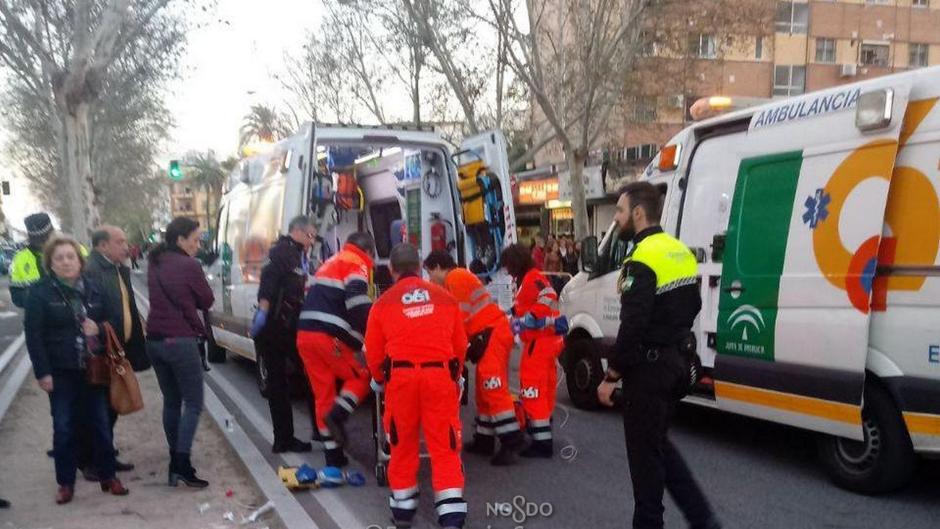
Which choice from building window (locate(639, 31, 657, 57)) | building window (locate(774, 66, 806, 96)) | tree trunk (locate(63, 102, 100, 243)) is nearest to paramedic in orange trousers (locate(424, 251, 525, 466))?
tree trunk (locate(63, 102, 100, 243))

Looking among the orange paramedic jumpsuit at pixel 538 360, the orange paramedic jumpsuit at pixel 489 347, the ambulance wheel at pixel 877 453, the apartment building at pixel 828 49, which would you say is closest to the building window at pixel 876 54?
the apartment building at pixel 828 49

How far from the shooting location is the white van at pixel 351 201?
24.6ft

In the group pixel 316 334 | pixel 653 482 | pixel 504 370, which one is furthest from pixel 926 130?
pixel 316 334

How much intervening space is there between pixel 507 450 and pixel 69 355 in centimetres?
302

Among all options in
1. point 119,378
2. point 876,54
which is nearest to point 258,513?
point 119,378

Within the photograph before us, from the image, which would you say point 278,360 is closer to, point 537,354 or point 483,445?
point 483,445

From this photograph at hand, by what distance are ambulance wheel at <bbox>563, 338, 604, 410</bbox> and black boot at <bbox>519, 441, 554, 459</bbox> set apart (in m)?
1.42

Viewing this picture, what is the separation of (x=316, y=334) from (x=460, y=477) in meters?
1.59

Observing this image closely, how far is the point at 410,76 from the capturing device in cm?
2277

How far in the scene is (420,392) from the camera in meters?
4.14

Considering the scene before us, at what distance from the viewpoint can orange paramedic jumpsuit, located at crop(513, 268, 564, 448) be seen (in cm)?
593

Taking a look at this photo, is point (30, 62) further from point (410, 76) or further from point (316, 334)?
point (316, 334)

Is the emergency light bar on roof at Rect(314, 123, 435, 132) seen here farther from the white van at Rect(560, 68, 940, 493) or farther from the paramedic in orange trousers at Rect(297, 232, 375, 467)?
the white van at Rect(560, 68, 940, 493)

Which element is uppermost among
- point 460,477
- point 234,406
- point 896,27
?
point 896,27
